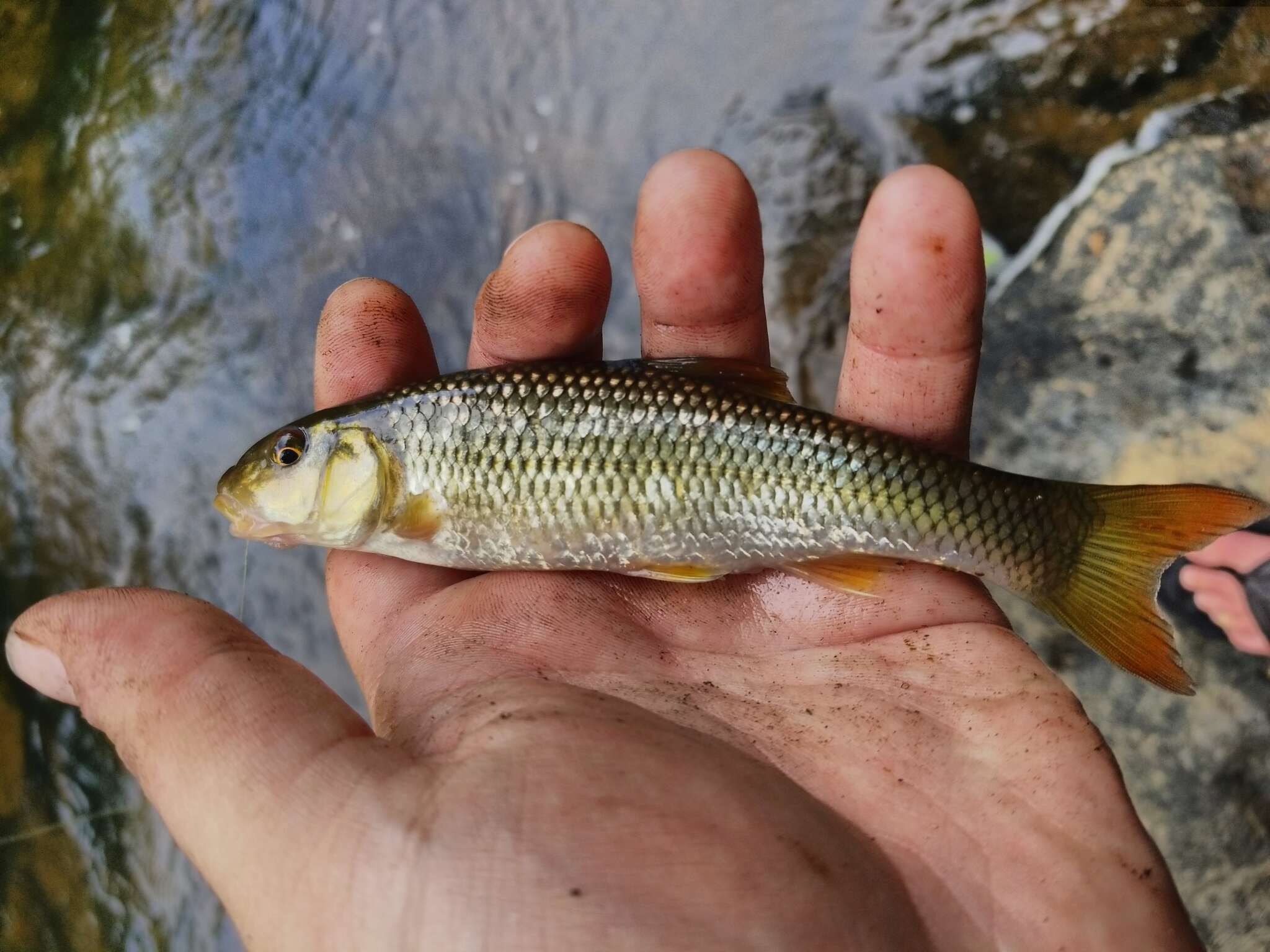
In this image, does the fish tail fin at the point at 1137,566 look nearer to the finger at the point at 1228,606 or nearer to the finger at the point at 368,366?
the finger at the point at 1228,606

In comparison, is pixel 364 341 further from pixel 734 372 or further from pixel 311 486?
pixel 734 372

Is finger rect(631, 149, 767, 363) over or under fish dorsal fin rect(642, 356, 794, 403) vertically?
over

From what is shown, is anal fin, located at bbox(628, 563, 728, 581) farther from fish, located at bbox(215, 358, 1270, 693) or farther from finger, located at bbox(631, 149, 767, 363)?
finger, located at bbox(631, 149, 767, 363)

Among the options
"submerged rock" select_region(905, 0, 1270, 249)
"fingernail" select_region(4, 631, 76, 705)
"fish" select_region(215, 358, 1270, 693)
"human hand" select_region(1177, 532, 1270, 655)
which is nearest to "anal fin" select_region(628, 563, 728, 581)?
"fish" select_region(215, 358, 1270, 693)

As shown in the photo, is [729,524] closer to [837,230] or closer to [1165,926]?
[1165,926]

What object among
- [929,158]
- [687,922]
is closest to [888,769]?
[687,922]

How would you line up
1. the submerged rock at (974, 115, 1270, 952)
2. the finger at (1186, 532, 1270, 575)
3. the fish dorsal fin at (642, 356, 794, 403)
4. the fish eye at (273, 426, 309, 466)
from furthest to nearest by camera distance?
the finger at (1186, 532, 1270, 575) < the submerged rock at (974, 115, 1270, 952) < the fish eye at (273, 426, 309, 466) < the fish dorsal fin at (642, 356, 794, 403)

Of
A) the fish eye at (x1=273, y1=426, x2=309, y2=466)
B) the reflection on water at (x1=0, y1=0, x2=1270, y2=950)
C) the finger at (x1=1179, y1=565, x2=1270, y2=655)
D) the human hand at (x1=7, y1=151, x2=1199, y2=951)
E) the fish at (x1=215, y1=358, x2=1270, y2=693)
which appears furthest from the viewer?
the reflection on water at (x1=0, y1=0, x2=1270, y2=950)

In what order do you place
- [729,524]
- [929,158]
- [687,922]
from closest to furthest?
1. [687,922]
2. [729,524]
3. [929,158]
